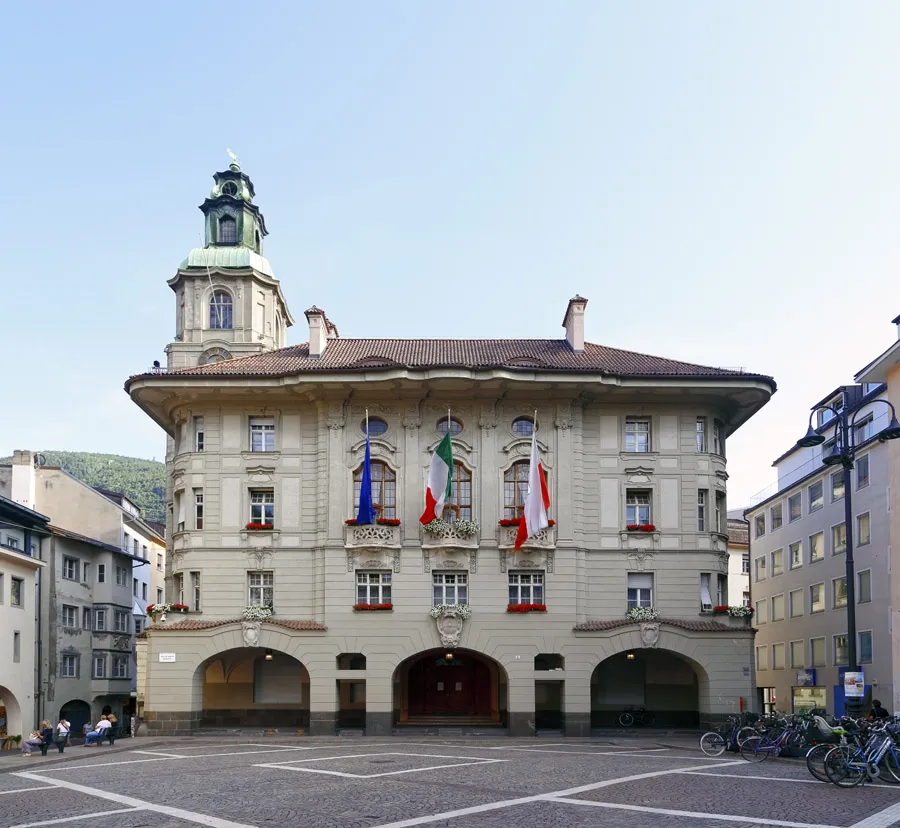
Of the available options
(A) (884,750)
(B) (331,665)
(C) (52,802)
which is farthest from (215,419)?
(A) (884,750)

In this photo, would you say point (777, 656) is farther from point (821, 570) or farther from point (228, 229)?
point (228, 229)

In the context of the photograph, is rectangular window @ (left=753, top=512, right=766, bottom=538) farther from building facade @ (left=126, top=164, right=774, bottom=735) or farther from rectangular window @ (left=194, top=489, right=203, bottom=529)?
rectangular window @ (left=194, top=489, right=203, bottom=529)

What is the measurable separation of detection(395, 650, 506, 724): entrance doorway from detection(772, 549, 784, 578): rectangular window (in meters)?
23.5

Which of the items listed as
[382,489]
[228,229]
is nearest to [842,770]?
[382,489]

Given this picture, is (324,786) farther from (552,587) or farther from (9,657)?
(9,657)

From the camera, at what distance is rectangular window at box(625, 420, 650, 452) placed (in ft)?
166

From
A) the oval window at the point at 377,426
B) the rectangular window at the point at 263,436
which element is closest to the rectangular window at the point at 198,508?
the rectangular window at the point at 263,436

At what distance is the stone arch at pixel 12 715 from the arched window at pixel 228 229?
3680 centimetres

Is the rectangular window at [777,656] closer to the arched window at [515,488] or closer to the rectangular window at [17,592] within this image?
the arched window at [515,488]

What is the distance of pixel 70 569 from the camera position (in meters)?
61.1

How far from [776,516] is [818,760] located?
45218 mm

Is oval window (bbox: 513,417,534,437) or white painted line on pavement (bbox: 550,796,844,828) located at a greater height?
oval window (bbox: 513,417,534,437)

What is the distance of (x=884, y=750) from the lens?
25406mm

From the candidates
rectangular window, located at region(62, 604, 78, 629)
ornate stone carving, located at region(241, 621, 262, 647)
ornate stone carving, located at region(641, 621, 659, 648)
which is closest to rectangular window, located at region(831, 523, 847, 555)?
ornate stone carving, located at region(641, 621, 659, 648)
